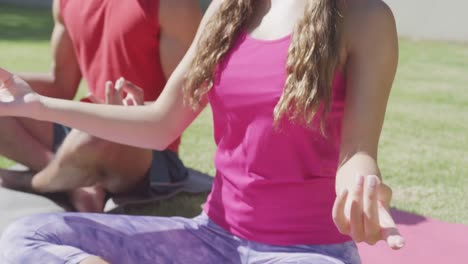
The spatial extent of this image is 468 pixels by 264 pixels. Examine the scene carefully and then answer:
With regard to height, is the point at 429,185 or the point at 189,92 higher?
the point at 189,92

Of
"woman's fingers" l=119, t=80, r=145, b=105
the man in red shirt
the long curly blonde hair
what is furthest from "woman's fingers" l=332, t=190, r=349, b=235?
the man in red shirt

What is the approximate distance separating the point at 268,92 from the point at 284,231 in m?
0.34

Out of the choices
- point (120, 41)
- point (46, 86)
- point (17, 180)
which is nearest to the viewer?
point (120, 41)

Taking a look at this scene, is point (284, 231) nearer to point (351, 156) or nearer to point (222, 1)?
point (351, 156)

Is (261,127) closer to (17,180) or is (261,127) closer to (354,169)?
(354,169)

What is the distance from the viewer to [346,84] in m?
2.01

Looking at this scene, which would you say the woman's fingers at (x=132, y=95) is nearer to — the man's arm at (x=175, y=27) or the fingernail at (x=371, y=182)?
the man's arm at (x=175, y=27)

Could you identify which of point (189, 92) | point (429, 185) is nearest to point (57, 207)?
point (189, 92)

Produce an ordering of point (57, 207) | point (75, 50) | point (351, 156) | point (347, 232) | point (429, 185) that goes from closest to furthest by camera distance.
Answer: point (347, 232)
point (351, 156)
point (57, 207)
point (75, 50)
point (429, 185)

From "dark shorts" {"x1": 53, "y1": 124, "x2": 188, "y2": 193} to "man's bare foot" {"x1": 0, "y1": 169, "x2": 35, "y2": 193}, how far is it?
0.18m

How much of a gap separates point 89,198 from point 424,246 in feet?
4.31

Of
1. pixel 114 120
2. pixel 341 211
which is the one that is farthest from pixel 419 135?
pixel 341 211

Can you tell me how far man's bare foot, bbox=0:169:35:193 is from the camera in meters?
3.46

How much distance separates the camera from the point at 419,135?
5.54 m
